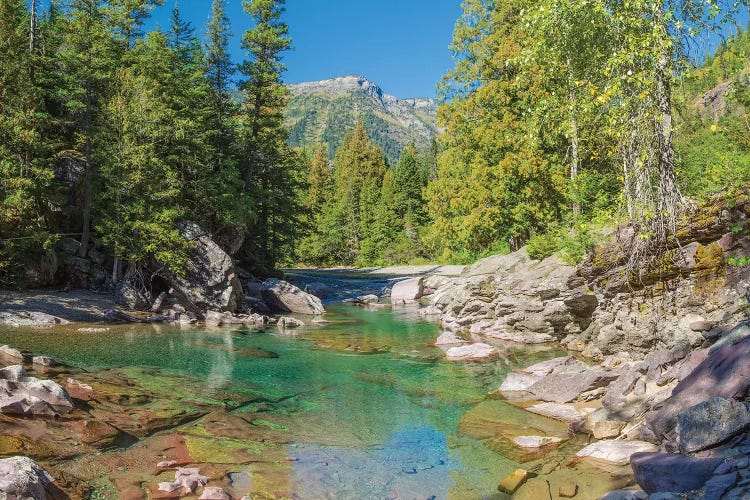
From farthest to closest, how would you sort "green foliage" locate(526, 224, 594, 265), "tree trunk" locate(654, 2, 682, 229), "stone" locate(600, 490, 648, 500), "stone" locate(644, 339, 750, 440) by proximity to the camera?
"green foliage" locate(526, 224, 594, 265) < "tree trunk" locate(654, 2, 682, 229) < "stone" locate(644, 339, 750, 440) < "stone" locate(600, 490, 648, 500)

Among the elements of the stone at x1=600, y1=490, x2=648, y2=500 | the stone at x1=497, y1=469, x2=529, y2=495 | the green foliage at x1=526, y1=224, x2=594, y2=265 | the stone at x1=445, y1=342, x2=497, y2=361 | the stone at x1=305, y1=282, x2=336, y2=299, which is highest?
the green foliage at x1=526, y1=224, x2=594, y2=265

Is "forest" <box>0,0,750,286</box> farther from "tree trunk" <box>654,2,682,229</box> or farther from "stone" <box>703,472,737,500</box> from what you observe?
"stone" <box>703,472,737,500</box>

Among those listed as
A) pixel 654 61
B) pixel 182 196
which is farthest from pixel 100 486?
pixel 182 196

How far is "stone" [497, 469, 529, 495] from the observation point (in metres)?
6.60

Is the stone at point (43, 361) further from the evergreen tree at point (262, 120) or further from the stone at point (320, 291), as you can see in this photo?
the stone at point (320, 291)

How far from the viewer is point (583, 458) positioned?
715 cm

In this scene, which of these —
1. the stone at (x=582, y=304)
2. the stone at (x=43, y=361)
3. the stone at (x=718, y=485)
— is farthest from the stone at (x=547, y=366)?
the stone at (x=43, y=361)

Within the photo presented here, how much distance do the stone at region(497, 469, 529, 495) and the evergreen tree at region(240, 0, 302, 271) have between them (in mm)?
26127

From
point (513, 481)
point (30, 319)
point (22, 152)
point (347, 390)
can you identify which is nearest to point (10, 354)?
point (347, 390)

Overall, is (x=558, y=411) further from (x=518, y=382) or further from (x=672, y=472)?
(x=672, y=472)

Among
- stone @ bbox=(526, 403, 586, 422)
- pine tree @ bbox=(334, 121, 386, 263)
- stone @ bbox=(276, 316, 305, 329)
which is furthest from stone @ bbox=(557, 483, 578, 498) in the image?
pine tree @ bbox=(334, 121, 386, 263)

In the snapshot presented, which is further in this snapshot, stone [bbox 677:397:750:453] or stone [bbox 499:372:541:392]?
stone [bbox 499:372:541:392]

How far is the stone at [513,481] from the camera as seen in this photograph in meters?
6.60

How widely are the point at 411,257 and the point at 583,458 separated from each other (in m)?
57.2
